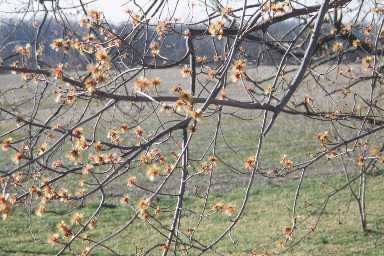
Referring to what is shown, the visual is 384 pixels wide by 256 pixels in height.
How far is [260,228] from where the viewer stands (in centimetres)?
856

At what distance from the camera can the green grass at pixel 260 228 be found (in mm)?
7578

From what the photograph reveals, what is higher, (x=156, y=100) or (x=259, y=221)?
(x=156, y=100)

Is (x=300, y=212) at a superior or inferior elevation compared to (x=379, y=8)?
inferior

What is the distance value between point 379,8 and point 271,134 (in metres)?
12.5

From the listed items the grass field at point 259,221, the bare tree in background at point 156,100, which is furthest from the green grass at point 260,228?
the bare tree in background at point 156,100

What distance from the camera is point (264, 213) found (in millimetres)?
9391

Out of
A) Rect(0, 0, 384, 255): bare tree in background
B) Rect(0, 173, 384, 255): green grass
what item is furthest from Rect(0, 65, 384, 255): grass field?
Rect(0, 0, 384, 255): bare tree in background

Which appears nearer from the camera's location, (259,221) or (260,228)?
(260,228)

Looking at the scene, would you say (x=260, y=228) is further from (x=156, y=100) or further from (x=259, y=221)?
(x=156, y=100)

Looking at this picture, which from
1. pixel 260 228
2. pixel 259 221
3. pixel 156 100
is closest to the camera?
pixel 156 100

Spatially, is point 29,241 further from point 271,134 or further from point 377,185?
point 271,134

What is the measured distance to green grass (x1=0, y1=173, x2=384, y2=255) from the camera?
7578 mm

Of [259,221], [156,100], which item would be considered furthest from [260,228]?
[156,100]

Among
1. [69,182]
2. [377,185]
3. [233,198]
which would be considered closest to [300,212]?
[233,198]
